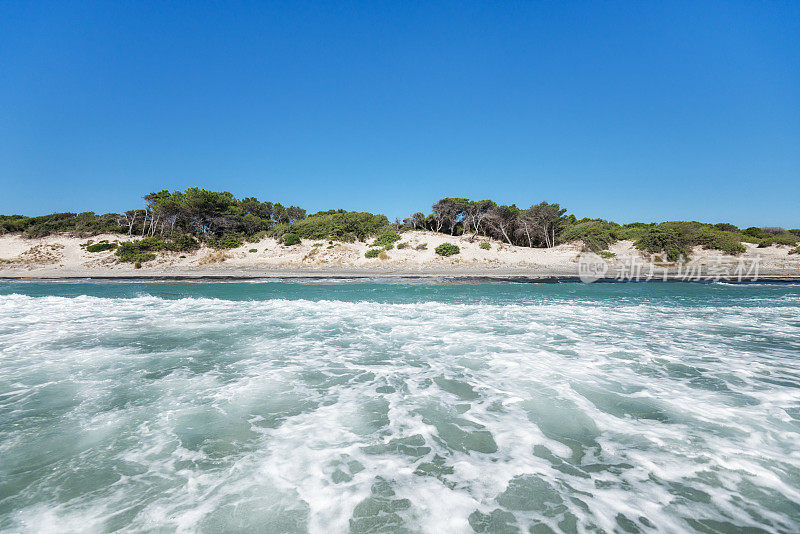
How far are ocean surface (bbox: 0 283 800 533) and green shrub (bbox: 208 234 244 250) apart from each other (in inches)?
1135

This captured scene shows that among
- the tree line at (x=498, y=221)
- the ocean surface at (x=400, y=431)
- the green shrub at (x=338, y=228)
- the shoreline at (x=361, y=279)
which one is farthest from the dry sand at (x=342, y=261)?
the ocean surface at (x=400, y=431)

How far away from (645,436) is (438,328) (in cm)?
585

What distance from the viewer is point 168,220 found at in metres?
40.0

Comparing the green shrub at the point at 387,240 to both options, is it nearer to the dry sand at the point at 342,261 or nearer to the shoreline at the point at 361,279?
the dry sand at the point at 342,261

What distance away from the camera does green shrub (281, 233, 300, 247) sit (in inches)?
1431

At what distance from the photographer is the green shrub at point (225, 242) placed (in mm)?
36094

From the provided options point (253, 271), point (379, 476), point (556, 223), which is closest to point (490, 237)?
point (556, 223)

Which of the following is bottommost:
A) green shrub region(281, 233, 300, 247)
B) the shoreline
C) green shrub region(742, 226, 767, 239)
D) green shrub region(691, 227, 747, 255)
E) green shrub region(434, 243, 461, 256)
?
the shoreline

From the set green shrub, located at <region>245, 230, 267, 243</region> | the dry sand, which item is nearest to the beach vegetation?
the dry sand

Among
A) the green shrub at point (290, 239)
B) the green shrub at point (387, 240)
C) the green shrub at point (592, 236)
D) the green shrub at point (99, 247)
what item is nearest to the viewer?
the green shrub at point (99, 247)

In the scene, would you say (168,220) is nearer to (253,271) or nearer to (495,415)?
(253,271)

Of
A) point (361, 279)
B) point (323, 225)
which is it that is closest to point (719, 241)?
point (361, 279)
